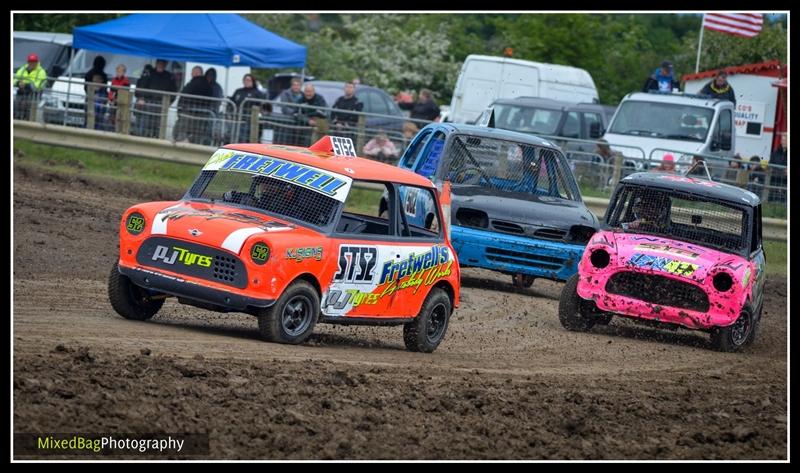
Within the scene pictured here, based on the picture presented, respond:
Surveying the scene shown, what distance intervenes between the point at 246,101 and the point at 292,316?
41.6 ft

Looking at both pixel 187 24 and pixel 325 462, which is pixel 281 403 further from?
pixel 187 24

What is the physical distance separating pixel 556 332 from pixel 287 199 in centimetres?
367

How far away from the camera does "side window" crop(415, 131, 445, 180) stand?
50.6ft

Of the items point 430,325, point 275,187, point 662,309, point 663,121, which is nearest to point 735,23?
point 663,121

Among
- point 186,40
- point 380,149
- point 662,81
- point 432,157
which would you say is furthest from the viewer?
point 662,81

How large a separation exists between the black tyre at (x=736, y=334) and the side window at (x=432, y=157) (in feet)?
13.0

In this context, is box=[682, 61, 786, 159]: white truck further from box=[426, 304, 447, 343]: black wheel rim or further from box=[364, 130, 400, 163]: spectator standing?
box=[426, 304, 447, 343]: black wheel rim

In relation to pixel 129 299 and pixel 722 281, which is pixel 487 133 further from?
pixel 129 299

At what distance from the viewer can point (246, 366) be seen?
29.5ft

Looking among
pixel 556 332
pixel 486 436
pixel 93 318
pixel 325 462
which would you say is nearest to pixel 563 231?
pixel 556 332

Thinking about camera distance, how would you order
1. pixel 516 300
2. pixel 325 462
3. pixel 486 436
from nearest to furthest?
pixel 325 462 < pixel 486 436 < pixel 516 300

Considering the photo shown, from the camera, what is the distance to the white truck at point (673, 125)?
76.2ft

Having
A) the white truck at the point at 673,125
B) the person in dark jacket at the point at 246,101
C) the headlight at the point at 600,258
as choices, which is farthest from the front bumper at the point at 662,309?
the white truck at the point at 673,125

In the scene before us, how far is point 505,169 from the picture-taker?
15641mm
